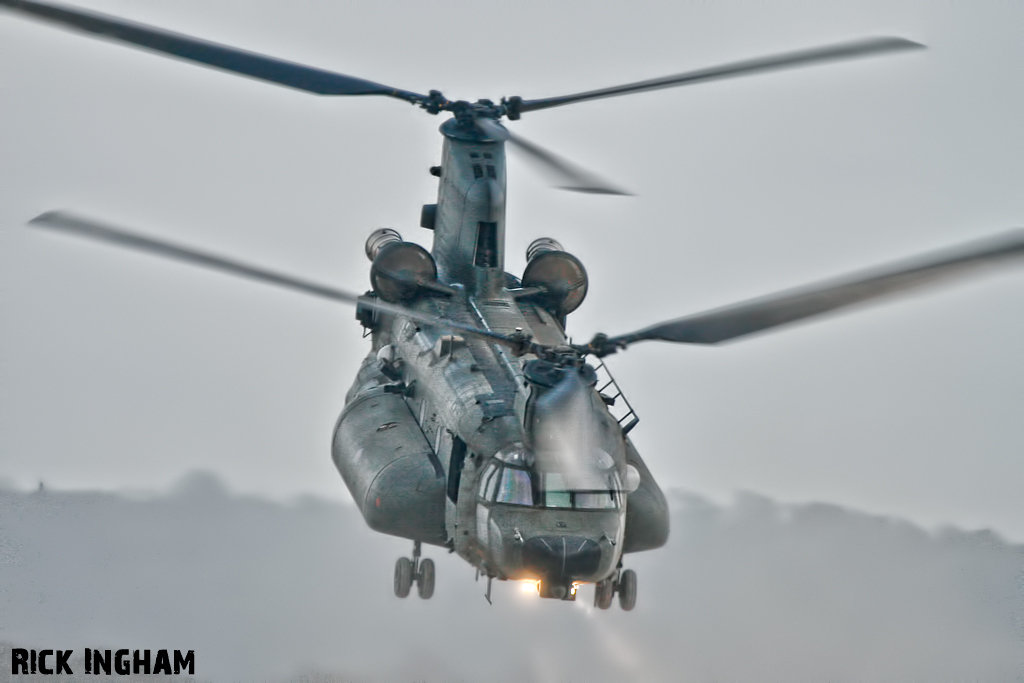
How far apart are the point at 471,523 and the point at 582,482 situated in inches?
82.6

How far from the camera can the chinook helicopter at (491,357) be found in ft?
74.8

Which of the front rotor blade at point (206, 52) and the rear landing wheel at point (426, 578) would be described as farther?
the rear landing wheel at point (426, 578)

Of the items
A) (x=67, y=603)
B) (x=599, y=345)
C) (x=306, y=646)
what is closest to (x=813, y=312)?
(x=599, y=345)

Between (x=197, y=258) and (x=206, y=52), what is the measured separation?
176 inches

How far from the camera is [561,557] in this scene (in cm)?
2275

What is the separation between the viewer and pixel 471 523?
24344 millimetres

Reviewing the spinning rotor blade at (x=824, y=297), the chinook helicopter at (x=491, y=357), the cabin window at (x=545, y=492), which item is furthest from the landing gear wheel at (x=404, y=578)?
the spinning rotor blade at (x=824, y=297)

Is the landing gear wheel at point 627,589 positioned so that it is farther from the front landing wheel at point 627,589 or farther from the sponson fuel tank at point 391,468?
the sponson fuel tank at point 391,468

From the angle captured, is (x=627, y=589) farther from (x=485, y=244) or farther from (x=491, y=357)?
(x=485, y=244)

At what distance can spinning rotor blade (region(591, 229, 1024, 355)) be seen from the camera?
2059cm

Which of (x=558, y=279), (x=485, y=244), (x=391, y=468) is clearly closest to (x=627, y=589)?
(x=391, y=468)

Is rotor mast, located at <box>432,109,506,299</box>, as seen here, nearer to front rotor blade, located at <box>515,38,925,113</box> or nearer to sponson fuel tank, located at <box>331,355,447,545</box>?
sponson fuel tank, located at <box>331,355,447,545</box>

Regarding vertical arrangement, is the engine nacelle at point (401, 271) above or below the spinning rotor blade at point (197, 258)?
above

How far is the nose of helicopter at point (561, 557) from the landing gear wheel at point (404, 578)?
449cm
